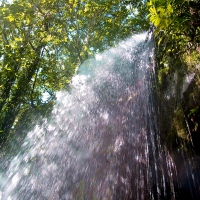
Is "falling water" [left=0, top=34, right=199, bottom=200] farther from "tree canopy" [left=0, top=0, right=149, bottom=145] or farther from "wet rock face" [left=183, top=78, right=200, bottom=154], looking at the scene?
"tree canopy" [left=0, top=0, right=149, bottom=145]

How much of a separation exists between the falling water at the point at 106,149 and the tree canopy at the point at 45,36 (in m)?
2.72

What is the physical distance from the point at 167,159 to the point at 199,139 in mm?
752

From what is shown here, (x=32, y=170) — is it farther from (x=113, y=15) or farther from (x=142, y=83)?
(x=113, y=15)

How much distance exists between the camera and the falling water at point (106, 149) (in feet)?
13.8

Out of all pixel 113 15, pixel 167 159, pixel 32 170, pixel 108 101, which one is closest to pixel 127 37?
pixel 113 15

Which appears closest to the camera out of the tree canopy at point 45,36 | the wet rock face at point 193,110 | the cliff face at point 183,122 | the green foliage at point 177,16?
the green foliage at point 177,16

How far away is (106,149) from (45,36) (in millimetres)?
8209

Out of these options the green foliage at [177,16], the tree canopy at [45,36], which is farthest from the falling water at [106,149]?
the tree canopy at [45,36]

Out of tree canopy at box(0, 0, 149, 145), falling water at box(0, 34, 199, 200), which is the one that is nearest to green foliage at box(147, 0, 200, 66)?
falling water at box(0, 34, 199, 200)

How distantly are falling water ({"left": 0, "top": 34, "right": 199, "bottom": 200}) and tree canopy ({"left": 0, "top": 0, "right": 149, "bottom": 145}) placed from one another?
272 cm

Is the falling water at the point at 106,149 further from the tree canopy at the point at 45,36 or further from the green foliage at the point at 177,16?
the tree canopy at the point at 45,36

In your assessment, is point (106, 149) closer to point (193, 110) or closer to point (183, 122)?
point (183, 122)

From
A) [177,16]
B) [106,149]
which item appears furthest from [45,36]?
[177,16]

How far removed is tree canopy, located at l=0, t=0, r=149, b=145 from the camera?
10.4 meters
